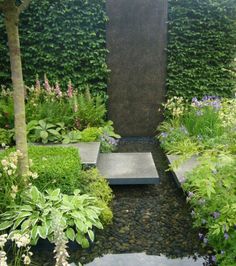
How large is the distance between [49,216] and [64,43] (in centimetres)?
441

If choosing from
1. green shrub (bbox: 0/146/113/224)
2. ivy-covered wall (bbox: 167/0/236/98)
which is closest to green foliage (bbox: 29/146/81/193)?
green shrub (bbox: 0/146/113/224)

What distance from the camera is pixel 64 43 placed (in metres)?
6.44

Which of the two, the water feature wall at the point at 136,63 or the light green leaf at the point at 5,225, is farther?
the water feature wall at the point at 136,63

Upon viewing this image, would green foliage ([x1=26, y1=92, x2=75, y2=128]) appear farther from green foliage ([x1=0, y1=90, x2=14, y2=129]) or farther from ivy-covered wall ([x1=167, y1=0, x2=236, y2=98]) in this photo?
ivy-covered wall ([x1=167, y1=0, x2=236, y2=98])

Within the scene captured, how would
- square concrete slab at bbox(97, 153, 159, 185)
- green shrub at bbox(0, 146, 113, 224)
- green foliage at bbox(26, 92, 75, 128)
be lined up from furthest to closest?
green foliage at bbox(26, 92, 75, 128)
square concrete slab at bbox(97, 153, 159, 185)
green shrub at bbox(0, 146, 113, 224)

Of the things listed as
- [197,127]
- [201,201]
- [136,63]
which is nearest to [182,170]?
[201,201]

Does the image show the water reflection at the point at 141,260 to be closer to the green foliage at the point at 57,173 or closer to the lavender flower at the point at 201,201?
the lavender flower at the point at 201,201

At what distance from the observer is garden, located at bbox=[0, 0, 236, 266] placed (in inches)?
103

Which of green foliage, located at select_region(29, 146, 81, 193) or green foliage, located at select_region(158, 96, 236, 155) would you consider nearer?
green foliage, located at select_region(29, 146, 81, 193)

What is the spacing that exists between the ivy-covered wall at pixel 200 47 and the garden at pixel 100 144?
0.02 meters

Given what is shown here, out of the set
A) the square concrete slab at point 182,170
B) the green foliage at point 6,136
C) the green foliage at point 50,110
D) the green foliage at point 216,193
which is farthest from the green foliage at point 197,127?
the green foliage at point 6,136

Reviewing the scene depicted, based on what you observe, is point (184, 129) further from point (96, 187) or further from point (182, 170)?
point (96, 187)

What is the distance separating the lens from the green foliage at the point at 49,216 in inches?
105

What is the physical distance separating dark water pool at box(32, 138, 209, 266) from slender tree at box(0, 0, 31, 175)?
3.07 feet
